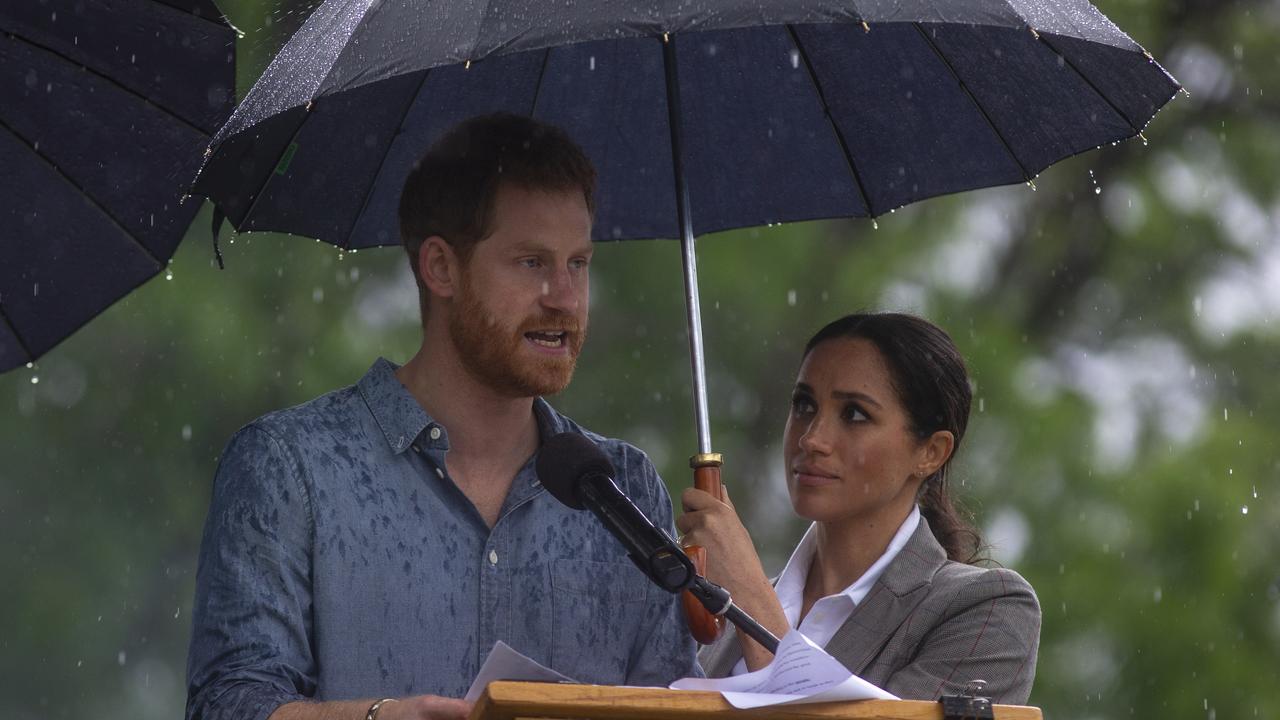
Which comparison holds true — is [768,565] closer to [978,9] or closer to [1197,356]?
[1197,356]

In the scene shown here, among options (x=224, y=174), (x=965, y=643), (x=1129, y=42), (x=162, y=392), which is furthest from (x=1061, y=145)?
(x=162, y=392)

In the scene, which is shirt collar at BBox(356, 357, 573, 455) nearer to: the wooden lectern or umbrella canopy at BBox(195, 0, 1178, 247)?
umbrella canopy at BBox(195, 0, 1178, 247)

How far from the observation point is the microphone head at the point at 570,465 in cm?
340

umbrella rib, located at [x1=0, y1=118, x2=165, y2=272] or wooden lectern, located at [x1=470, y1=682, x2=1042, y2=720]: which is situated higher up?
umbrella rib, located at [x1=0, y1=118, x2=165, y2=272]

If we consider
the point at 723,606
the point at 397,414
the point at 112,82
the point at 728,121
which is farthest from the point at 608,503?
the point at 112,82

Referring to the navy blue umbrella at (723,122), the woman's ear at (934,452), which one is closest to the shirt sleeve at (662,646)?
the navy blue umbrella at (723,122)

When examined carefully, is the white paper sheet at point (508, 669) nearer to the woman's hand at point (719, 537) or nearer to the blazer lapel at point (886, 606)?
the woman's hand at point (719, 537)

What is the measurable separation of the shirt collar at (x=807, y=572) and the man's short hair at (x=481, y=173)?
1192 millimetres

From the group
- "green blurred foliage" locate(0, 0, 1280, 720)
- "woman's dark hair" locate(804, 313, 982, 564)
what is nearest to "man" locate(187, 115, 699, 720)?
"woman's dark hair" locate(804, 313, 982, 564)

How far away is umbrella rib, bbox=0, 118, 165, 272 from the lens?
14.8 ft

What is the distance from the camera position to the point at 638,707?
109 inches

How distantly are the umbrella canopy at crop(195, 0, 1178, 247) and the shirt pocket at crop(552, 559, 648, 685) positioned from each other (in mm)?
954

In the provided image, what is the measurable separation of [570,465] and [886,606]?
149cm

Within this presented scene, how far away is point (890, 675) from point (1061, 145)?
45.5 inches
